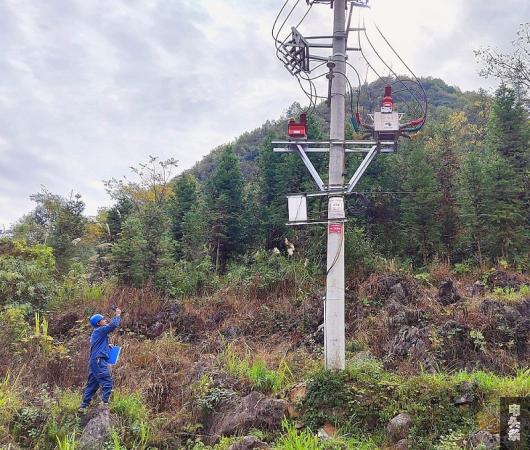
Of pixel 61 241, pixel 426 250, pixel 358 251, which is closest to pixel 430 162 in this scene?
pixel 426 250

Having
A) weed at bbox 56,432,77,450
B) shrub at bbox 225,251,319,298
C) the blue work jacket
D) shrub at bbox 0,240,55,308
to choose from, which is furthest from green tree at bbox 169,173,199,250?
weed at bbox 56,432,77,450

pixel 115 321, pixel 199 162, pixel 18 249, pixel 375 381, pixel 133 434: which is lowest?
pixel 133 434

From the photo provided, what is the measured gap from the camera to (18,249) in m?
12.4

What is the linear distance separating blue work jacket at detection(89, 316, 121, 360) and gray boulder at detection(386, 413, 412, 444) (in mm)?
3972

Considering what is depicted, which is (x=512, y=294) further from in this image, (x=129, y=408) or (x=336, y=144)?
(x=129, y=408)

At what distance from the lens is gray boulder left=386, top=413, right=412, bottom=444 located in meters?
5.09

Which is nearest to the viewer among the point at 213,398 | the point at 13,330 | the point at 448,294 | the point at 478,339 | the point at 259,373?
the point at 213,398

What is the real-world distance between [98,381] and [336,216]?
4.24m

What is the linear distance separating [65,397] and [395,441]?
182 inches

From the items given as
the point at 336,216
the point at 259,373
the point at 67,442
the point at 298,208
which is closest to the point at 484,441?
the point at 259,373

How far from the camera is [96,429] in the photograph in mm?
5500

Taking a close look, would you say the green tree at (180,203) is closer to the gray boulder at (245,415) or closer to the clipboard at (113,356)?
the clipboard at (113,356)

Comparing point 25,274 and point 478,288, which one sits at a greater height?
point 25,274

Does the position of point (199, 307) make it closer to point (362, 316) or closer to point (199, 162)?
point (362, 316)
